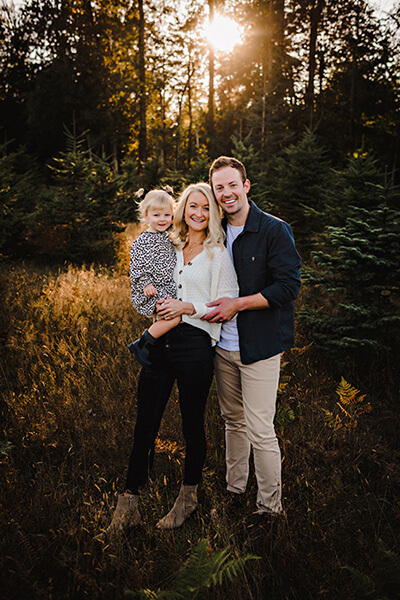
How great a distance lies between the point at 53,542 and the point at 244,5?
1173 inches

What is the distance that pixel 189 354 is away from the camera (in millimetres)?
2795

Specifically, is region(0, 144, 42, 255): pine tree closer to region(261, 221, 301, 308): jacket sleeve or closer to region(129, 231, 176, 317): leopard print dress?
region(129, 231, 176, 317): leopard print dress

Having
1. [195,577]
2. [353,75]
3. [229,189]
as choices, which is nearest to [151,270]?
[229,189]

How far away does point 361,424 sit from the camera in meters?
4.21

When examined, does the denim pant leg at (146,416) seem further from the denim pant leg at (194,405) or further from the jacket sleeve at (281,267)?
the jacket sleeve at (281,267)

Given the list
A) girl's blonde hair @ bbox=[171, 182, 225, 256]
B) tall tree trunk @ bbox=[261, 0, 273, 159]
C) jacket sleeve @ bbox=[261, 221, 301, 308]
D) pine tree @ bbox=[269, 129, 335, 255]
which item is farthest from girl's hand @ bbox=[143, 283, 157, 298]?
tall tree trunk @ bbox=[261, 0, 273, 159]

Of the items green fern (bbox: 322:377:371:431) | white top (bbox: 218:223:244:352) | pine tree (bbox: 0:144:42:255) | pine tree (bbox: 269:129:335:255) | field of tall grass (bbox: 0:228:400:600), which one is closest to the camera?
field of tall grass (bbox: 0:228:400:600)

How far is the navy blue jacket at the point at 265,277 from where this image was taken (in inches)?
111

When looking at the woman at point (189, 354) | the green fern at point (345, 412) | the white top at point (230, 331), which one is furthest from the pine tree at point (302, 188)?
the woman at point (189, 354)

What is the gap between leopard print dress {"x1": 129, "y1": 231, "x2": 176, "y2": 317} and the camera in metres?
2.93

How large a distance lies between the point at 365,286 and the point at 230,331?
9.42 ft

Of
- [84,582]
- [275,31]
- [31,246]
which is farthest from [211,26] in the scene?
[84,582]

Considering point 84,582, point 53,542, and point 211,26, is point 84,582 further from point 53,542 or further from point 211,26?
point 211,26

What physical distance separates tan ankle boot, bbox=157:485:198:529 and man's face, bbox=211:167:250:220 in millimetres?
2136
